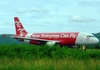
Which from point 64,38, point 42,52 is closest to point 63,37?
point 64,38

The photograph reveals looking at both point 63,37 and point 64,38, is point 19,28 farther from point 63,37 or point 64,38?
point 64,38

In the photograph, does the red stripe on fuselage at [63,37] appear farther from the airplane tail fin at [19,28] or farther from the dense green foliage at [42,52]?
the dense green foliage at [42,52]

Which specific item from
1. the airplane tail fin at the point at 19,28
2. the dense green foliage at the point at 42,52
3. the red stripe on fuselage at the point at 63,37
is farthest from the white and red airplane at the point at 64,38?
the dense green foliage at the point at 42,52

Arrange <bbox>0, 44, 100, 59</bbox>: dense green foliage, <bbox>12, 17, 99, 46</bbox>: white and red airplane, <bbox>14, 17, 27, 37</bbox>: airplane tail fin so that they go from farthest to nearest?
1. <bbox>14, 17, 27, 37</bbox>: airplane tail fin
2. <bbox>12, 17, 99, 46</bbox>: white and red airplane
3. <bbox>0, 44, 100, 59</bbox>: dense green foliage

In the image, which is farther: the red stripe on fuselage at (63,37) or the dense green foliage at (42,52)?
the red stripe on fuselage at (63,37)

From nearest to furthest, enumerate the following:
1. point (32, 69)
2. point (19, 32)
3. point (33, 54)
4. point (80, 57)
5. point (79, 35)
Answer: point (32, 69) → point (80, 57) → point (33, 54) → point (79, 35) → point (19, 32)

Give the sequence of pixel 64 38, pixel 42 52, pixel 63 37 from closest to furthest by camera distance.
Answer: pixel 42 52 → pixel 64 38 → pixel 63 37

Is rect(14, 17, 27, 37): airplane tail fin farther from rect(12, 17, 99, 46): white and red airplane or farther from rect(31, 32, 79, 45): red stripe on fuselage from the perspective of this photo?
rect(31, 32, 79, 45): red stripe on fuselage

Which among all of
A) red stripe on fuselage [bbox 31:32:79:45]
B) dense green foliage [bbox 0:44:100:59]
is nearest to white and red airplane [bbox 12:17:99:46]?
red stripe on fuselage [bbox 31:32:79:45]

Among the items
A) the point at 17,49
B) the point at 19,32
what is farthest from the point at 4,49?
the point at 19,32

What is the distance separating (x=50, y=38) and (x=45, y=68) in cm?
4216

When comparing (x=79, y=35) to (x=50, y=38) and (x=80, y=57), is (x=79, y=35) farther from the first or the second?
(x=80, y=57)

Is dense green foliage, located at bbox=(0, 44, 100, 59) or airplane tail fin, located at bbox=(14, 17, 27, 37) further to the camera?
airplane tail fin, located at bbox=(14, 17, 27, 37)

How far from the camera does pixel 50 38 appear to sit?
55469mm
